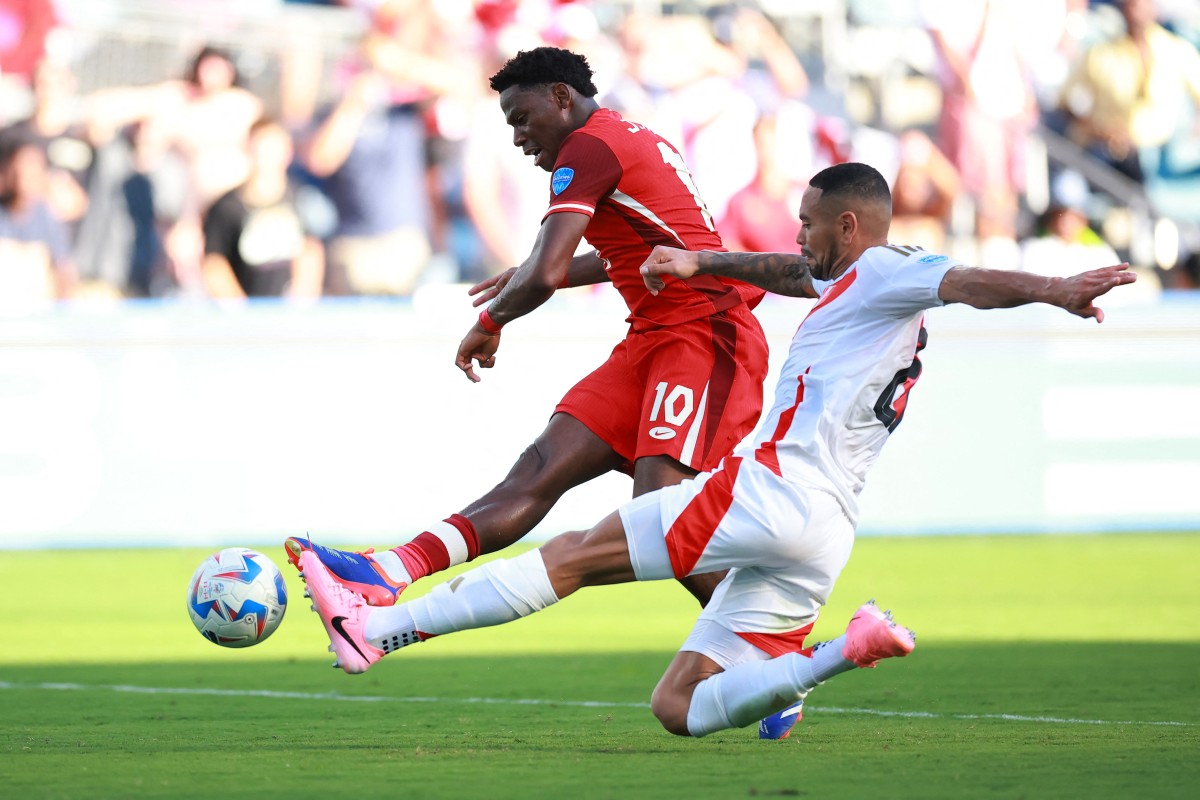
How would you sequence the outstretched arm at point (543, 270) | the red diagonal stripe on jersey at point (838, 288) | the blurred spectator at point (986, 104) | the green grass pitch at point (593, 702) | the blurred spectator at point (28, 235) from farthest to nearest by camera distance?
1. the blurred spectator at point (986, 104)
2. the blurred spectator at point (28, 235)
3. the outstretched arm at point (543, 270)
4. the red diagonal stripe on jersey at point (838, 288)
5. the green grass pitch at point (593, 702)

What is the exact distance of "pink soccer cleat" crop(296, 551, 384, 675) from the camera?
5000 mm

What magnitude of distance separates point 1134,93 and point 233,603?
1167 centimetres

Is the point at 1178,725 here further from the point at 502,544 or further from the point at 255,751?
the point at 255,751

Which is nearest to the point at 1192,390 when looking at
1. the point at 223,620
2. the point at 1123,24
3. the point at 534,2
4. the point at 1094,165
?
the point at 1094,165

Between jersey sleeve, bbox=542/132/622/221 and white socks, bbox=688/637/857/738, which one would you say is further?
jersey sleeve, bbox=542/132/622/221

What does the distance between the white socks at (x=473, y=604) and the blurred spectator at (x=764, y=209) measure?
8.57m

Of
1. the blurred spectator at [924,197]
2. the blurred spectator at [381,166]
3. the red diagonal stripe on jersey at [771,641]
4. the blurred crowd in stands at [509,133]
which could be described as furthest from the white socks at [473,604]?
the blurred spectator at [924,197]

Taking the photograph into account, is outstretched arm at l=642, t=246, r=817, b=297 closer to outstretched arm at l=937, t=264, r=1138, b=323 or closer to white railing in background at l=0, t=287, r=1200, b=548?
outstretched arm at l=937, t=264, r=1138, b=323

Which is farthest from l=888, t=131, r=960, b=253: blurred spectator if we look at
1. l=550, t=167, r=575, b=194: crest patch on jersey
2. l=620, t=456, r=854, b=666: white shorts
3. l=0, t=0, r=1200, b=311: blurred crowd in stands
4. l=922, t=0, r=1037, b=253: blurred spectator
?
l=620, t=456, r=854, b=666: white shorts

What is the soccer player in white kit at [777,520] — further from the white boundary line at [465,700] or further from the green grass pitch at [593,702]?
the white boundary line at [465,700]

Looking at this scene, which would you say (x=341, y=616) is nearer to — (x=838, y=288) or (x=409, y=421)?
(x=838, y=288)

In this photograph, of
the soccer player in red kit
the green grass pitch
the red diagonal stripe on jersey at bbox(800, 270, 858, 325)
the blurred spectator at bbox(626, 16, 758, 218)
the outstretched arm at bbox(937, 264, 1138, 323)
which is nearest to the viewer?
the outstretched arm at bbox(937, 264, 1138, 323)

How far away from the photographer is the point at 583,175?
5.67 metres

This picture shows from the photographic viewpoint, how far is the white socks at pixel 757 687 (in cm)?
456
